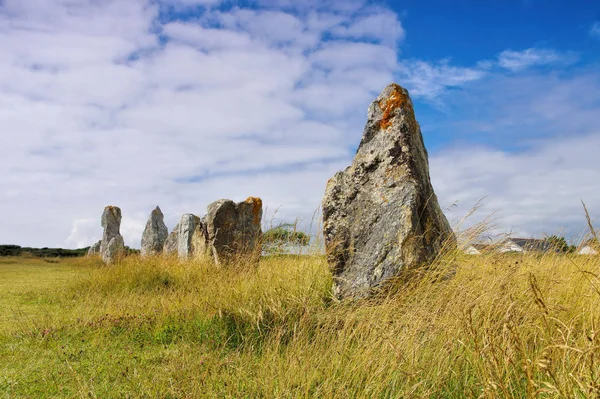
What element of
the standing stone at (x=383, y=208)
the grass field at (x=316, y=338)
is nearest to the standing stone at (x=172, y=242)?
the grass field at (x=316, y=338)

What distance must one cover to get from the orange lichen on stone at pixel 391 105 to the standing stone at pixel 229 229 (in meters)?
5.74

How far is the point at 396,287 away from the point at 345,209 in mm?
1480

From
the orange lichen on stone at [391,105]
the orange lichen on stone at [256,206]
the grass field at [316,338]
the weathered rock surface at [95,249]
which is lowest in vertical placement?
the grass field at [316,338]

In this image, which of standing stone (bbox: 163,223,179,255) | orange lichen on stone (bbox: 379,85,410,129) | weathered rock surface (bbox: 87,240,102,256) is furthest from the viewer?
weathered rock surface (bbox: 87,240,102,256)

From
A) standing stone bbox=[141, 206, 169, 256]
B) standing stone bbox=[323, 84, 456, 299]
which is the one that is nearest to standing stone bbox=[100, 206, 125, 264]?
standing stone bbox=[141, 206, 169, 256]

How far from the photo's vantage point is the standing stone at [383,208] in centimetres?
648

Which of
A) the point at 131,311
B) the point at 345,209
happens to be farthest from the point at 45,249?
the point at 345,209

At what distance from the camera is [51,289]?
38.3 ft

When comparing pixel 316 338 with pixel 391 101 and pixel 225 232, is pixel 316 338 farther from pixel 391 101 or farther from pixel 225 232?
pixel 225 232

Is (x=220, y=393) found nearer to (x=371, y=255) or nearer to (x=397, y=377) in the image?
(x=397, y=377)

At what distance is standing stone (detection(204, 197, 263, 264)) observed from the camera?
12531mm

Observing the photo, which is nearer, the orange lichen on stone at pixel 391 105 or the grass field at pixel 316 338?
the grass field at pixel 316 338

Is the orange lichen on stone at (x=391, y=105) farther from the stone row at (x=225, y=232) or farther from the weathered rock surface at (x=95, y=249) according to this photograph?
the weathered rock surface at (x=95, y=249)

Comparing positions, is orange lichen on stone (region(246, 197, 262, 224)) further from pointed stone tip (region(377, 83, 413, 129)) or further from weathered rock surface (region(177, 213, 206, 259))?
pointed stone tip (region(377, 83, 413, 129))
